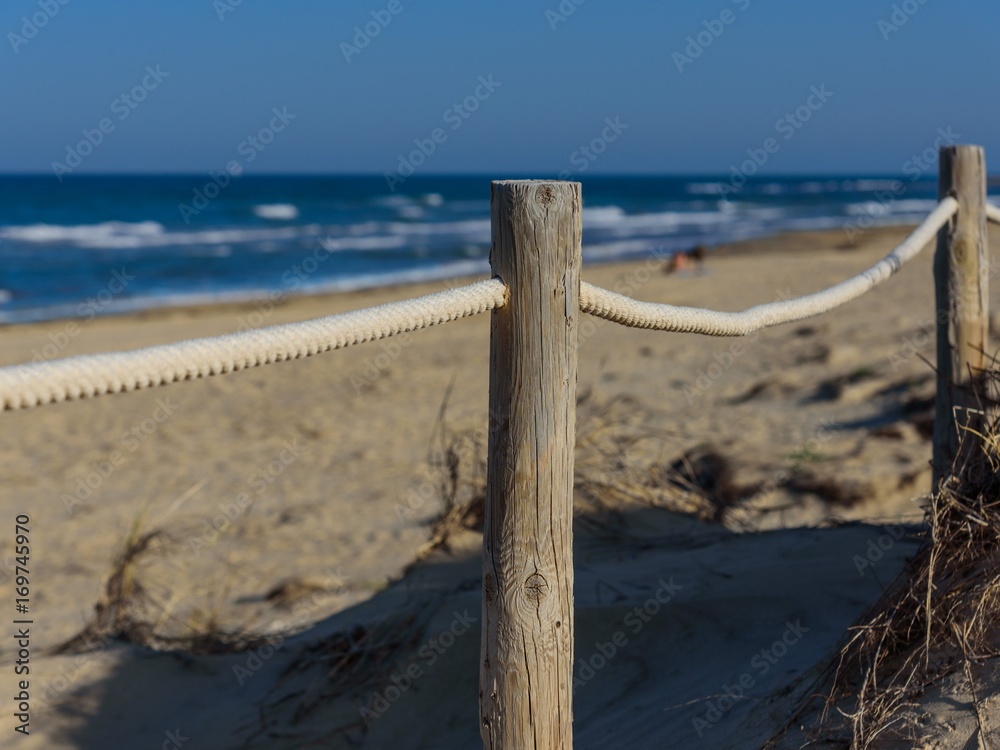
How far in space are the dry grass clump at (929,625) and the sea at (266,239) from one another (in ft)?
42.0

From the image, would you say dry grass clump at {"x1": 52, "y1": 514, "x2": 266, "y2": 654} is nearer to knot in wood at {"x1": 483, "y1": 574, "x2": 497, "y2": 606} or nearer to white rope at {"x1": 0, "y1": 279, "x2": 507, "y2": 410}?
knot in wood at {"x1": 483, "y1": 574, "x2": 497, "y2": 606}

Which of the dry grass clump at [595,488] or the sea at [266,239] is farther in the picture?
the sea at [266,239]

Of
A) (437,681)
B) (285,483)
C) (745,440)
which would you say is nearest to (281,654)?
(437,681)

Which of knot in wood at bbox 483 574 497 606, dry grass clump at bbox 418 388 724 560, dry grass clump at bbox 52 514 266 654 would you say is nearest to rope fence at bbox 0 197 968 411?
knot in wood at bbox 483 574 497 606

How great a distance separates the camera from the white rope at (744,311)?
1473 mm

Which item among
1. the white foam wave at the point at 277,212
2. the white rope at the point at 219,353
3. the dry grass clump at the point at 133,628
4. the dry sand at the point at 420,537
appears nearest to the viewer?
the white rope at the point at 219,353

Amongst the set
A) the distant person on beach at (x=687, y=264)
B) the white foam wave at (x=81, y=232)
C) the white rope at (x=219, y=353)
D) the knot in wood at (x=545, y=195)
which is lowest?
the distant person on beach at (x=687, y=264)

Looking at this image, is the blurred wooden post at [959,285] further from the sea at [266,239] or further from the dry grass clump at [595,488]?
the sea at [266,239]

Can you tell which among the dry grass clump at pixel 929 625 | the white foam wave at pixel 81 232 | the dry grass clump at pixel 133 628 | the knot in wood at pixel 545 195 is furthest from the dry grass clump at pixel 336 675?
the white foam wave at pixel 81 232

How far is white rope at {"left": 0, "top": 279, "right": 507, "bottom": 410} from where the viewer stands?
37.4 inches

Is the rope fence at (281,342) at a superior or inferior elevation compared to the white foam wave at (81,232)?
inferior

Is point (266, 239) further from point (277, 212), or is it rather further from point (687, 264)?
point (687, 264)

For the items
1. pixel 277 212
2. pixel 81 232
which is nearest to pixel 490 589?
pixel 81 232

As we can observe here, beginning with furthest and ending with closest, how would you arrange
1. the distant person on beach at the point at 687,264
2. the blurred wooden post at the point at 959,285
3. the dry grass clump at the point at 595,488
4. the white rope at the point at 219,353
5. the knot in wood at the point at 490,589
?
the distant person on beach at the point at 687,264
the dry grass clump at the point at 595,488
the blurred wooden post at the point at 959,285
the knot in wood at the point at 490,589
the white rope at the point at 219,353
